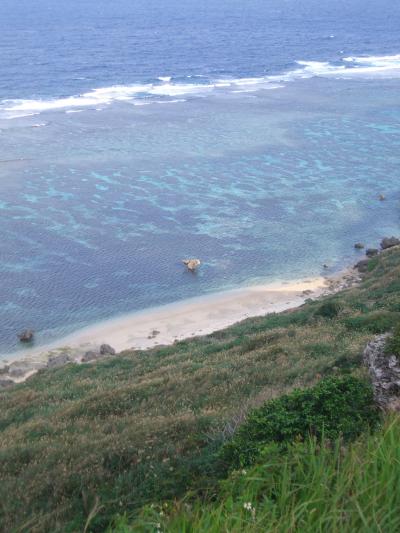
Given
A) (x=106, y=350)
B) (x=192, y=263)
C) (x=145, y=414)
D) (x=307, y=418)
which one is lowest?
(x=192, y=263)

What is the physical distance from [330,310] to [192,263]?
19669 millimetres

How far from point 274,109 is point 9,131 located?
113ft

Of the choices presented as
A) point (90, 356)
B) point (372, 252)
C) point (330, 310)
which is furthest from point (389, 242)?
point (90, 356)

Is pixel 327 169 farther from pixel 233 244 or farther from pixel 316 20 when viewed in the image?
pixel 316 20

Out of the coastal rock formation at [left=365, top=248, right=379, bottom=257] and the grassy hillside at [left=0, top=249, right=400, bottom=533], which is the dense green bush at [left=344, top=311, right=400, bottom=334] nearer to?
the grassy hillside at [left=0, top=249, right=400, bottom=533]

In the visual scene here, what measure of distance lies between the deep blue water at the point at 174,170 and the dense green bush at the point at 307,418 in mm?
27837

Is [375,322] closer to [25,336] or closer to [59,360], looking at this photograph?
[59,360]

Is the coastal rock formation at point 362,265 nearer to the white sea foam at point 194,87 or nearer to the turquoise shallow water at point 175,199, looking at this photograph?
the turquoise shallow water at point 175,199

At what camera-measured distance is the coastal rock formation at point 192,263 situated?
147 ft

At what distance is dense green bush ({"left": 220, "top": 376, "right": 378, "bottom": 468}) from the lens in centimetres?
957

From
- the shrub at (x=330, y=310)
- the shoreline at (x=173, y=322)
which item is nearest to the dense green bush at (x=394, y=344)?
the shrub at (x=330, y=310)

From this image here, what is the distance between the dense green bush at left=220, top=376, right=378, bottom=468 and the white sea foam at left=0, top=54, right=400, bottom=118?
73791 mm

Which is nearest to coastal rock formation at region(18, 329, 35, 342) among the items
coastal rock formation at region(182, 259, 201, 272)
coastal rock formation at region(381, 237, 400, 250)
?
coastal rock formation at region(182, 259, 201, 272)

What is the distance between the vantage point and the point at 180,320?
39.0 meters
